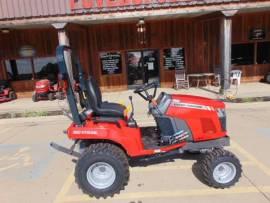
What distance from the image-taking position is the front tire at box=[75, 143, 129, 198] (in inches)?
153

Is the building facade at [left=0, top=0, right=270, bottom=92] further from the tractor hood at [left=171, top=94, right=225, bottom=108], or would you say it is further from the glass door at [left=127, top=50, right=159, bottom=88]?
the tractor hood at [left=171, top=94, right=225, bottom=108]

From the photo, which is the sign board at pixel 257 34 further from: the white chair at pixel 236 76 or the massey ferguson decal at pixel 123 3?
the massey ferguson decal at pixel 123 3

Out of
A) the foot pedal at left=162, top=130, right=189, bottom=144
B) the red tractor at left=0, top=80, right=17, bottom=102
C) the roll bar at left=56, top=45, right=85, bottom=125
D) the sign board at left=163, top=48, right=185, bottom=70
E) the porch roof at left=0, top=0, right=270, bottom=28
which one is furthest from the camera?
the sign board at left=163, top=48, right=185, bottom=70

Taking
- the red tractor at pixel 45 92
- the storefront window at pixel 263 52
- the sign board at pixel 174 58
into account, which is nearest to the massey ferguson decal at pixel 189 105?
the red tractor at pixel 45 92

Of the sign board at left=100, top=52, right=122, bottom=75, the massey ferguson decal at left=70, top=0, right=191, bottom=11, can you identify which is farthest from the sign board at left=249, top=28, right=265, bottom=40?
the sign board at left=100, top=52, right=122, bottom=75

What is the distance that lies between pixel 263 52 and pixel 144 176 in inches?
451

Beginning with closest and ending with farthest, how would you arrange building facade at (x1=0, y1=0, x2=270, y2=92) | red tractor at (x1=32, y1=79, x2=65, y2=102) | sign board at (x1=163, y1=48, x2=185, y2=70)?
red tractor at (x1=32, y1=79, x2=65, y2=102), building facade at (x1=0, y1=0, x2=270, y2=92), sign board at (x1=163, y1=48, x2=185, y2=70)

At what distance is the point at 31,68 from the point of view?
13.5m

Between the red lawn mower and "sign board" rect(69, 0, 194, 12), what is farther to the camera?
"sign board" rect(69, 0, 194, 12)

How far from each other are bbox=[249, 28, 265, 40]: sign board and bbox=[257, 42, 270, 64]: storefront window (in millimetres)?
333

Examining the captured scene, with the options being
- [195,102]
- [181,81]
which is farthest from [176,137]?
[181,81]

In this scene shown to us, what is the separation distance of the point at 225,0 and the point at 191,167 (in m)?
7.48

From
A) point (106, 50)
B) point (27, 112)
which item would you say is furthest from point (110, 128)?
point (106, 50)

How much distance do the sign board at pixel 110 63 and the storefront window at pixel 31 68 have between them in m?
2.30
